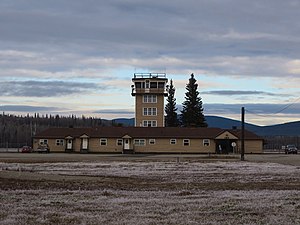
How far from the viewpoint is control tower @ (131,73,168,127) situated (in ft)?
330

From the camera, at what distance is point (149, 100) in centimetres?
10088

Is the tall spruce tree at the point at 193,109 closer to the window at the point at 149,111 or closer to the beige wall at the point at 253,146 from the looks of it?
the window at the point at 149,111

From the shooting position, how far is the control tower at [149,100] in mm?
100625

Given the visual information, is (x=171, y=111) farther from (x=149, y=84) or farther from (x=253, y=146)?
(x=253, y=146)

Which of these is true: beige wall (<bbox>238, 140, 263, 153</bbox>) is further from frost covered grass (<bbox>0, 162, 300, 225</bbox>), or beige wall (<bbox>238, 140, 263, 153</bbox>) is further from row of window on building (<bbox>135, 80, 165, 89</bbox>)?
frost covered grass (<bbox>0, 162, 300, 225</bbox>)

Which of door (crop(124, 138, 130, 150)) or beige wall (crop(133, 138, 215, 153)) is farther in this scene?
door (crop(124, 138, 130, 150))

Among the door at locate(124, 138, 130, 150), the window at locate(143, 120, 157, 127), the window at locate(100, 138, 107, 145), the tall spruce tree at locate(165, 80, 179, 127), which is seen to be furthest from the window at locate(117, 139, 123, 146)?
the tall spruce tree at locate(165, 80, 179, 127)

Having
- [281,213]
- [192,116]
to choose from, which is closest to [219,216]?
[281,213]

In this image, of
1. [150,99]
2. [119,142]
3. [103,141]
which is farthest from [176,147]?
[150,99]

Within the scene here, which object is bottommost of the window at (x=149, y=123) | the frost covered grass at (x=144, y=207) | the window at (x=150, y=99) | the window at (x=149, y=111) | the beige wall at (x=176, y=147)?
the frost covered grass at (x=144, y=207)

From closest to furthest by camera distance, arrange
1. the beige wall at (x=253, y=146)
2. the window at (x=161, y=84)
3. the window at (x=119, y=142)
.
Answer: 1. the window at (x=119, y=142)
2. the beige wall at (x=253, y=146)
3. the window at (x=161, y=84)

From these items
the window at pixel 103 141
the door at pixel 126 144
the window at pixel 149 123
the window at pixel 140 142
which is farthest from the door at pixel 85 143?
the window at pixel 149 123

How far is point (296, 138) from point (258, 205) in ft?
442

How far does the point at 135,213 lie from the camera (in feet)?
50.0
